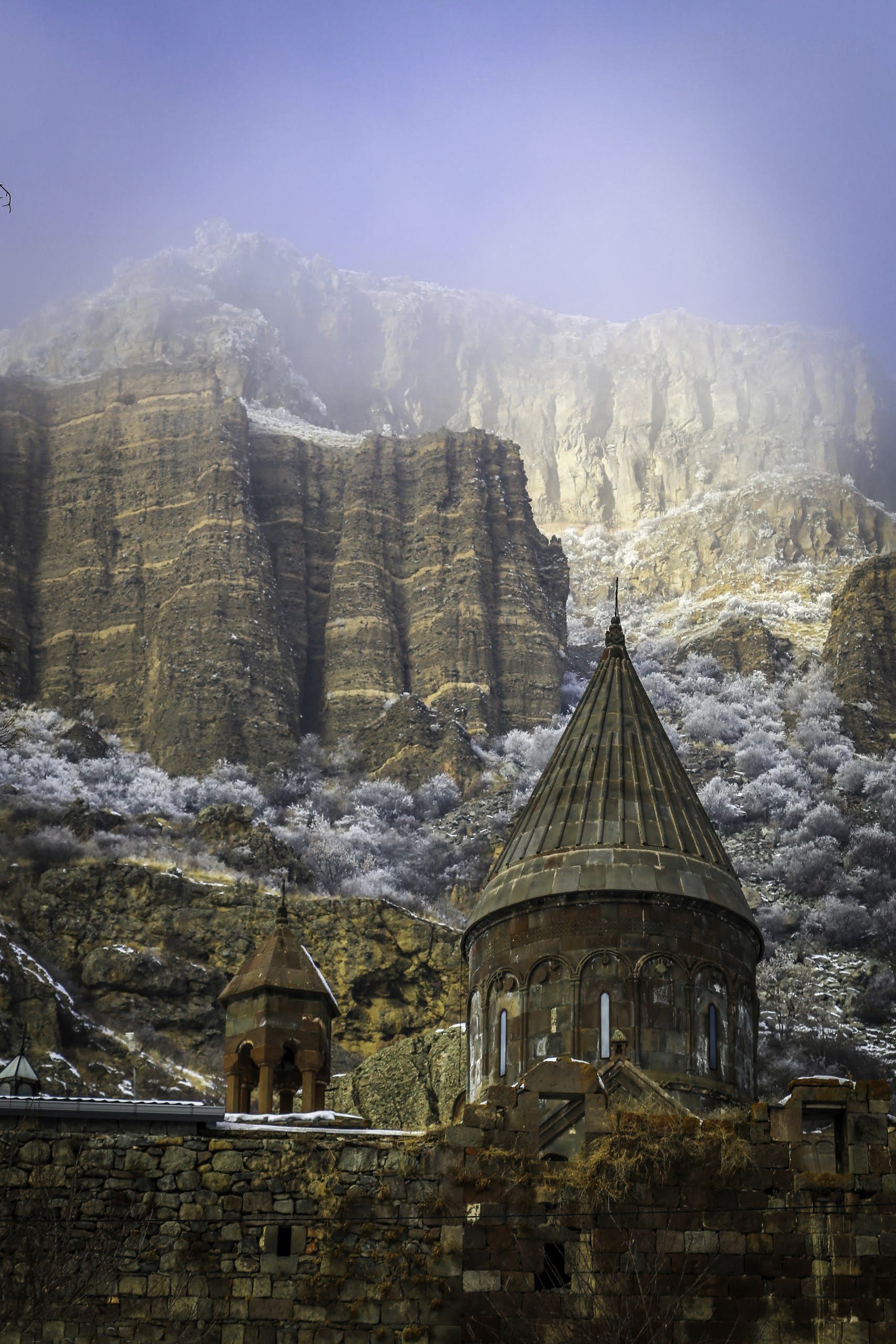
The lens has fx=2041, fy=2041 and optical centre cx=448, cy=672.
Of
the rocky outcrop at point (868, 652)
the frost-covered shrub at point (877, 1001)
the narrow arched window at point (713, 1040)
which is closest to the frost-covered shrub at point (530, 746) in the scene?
Answer: the rocky outcrop at point (868, 652)

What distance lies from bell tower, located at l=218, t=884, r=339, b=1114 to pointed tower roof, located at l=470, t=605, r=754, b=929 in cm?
241

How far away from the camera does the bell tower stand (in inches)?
984

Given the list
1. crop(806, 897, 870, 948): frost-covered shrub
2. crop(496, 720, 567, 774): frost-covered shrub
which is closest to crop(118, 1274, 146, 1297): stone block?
crop(806, 897, 870, 948): frost-covered shrub

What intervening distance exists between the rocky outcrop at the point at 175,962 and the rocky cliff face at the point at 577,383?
87.2 meters

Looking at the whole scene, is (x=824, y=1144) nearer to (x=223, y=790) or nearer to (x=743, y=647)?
(x=223, y=790)

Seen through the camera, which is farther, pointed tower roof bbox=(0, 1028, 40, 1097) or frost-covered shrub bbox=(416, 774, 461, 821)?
frost-covered shrub bbox=(416, 774, 461, 821)

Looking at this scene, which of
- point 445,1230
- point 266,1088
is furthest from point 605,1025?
point 445,1230

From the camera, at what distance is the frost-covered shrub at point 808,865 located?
82.3 meters

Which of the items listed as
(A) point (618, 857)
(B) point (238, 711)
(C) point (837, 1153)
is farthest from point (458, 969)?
(C) point (837, 1153)

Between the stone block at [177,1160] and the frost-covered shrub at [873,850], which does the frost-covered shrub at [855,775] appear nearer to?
the frost-covered shrub at [873,850]

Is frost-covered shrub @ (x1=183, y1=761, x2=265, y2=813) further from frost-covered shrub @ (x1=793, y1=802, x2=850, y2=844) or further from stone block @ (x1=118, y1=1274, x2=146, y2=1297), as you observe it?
stone block @ (x1=118, y1=1274, x2=146, y2=1297)

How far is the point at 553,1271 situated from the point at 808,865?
6757 cm

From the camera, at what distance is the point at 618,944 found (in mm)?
24719

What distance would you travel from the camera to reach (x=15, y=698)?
336 ft
